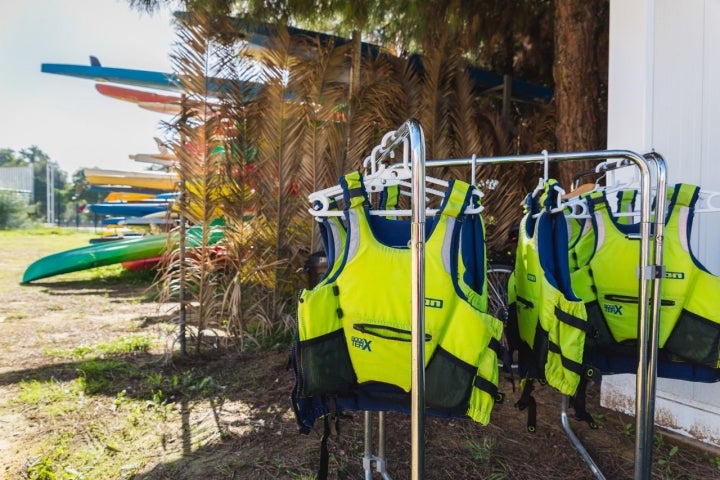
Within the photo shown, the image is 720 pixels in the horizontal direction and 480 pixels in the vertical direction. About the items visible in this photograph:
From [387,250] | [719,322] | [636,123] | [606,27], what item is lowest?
[719,322]

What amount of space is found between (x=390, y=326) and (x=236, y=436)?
67.4 inches

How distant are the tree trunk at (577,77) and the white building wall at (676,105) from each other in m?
0.90

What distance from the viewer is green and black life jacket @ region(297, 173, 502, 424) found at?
1.28 m

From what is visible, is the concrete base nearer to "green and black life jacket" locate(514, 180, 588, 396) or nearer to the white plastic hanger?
"green and black life jacket" locate(514, 180, 588, 396)

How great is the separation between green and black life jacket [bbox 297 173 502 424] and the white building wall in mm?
1778

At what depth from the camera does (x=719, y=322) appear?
159 cm

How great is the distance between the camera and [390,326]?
1.37m

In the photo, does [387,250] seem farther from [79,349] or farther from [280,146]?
[79,349]

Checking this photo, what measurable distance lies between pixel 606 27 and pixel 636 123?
88.6 inches

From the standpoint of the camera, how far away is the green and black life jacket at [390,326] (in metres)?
1.28

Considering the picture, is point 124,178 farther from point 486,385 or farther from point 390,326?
point 486,385

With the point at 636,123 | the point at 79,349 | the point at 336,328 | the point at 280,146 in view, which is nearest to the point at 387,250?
the point at 336,328

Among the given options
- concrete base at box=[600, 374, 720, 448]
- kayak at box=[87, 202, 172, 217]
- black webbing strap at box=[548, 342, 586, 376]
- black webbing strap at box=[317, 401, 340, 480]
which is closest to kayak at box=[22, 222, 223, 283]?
kayak at box=[87, 202, 172, 217]

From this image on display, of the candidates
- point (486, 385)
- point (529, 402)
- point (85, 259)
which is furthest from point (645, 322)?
point (85, 259)
